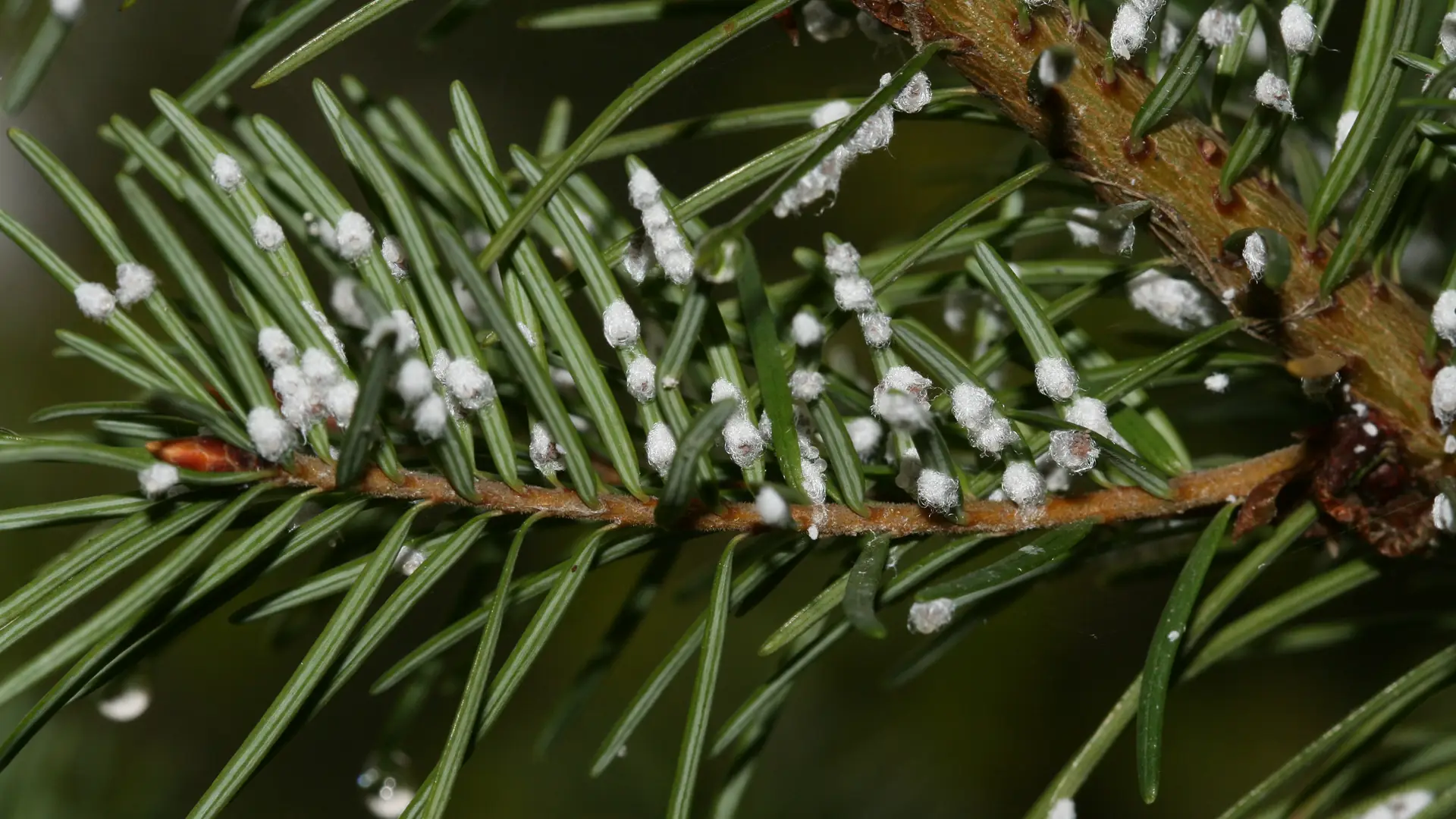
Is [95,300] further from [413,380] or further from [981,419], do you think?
[981,419]

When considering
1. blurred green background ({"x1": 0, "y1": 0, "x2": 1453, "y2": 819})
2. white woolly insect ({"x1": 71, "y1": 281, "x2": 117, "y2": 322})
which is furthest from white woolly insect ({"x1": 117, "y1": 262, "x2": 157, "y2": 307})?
blurred green background ({"x1": 0, "y1": 0, "x2": 1453, "y2": 819})

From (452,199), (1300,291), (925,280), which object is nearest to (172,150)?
(452,199)

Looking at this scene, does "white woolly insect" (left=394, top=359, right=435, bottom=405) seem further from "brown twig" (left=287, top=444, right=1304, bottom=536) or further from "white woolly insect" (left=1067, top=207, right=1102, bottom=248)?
"white woolly insect" (left=1067, top=207, right=1102, bottom=248)

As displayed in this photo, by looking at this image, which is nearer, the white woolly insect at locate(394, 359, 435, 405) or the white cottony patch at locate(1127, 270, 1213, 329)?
the white woolly insect at locate(394, 359, 435, 405)

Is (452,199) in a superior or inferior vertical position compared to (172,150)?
inferior

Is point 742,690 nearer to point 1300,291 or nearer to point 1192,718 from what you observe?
point 1192,718

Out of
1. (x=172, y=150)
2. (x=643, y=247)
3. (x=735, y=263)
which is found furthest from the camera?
(x=172, y=150)

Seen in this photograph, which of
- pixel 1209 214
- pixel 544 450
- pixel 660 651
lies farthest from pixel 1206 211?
pixel 660 651
